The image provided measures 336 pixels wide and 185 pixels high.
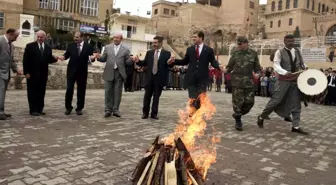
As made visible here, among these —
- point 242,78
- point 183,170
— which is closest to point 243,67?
point 242,78

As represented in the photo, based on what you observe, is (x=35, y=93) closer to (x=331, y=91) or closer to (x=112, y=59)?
(x=112, y=59)

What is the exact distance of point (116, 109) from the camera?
26.8ft

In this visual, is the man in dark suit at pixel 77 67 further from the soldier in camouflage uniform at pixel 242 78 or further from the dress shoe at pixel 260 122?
the dress shoe at pixel 260 122

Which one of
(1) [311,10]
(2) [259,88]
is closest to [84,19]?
(2) [259,88]

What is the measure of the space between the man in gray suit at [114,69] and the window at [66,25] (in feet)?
130

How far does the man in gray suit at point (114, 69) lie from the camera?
8008 mm

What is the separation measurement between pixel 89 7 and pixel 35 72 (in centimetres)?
4476

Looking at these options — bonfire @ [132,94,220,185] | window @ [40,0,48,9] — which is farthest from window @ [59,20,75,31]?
bonfire @ [132,94,220,185]

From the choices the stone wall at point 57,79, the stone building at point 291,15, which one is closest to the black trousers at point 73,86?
the stone wall at point 57,79

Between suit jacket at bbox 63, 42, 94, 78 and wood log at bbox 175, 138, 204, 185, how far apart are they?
5.29 meters

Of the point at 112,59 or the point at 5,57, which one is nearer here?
the point at 5,57

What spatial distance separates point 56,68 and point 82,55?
324 inches

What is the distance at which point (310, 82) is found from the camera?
712 centimetres

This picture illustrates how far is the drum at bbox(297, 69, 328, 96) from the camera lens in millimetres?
7078
